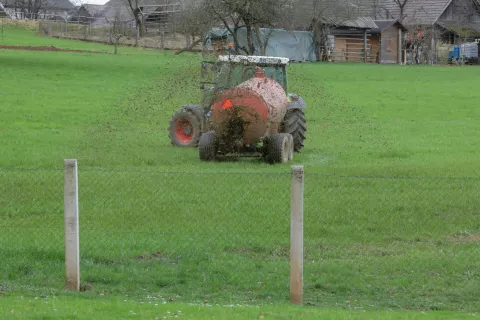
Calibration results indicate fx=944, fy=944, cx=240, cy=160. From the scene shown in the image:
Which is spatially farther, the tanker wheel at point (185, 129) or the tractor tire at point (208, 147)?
the tanker wheel at point (185, 129)

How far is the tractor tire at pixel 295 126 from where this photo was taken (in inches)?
830

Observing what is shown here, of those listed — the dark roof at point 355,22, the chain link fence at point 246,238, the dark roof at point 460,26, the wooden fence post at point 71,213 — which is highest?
the dark roof at point 460,26

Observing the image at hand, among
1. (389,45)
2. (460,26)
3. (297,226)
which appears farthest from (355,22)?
(297,226)

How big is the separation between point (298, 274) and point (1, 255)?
364 centimetres

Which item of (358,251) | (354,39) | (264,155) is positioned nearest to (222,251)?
(358,251)

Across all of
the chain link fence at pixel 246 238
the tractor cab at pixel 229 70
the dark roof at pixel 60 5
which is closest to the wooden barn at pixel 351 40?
the dark roof at pixel 60 5

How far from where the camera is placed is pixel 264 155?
1945cm

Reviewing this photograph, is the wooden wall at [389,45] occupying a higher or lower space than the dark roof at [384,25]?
lower

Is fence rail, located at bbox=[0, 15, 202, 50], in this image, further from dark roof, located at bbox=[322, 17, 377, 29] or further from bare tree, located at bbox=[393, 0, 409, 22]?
bare tree, located at bbox=[393, 0, 409, 22]

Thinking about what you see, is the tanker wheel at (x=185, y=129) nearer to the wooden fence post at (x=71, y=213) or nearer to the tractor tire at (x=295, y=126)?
the tractor tire at (x=295, y=126)

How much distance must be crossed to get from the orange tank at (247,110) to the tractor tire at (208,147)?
26 cm

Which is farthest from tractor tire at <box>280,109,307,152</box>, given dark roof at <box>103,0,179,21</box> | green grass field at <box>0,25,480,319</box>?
dark roof at <box>103,0,179,21</box>

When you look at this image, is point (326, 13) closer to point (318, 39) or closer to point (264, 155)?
point (318, 39)

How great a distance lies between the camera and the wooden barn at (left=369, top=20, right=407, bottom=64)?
A: 246ft
